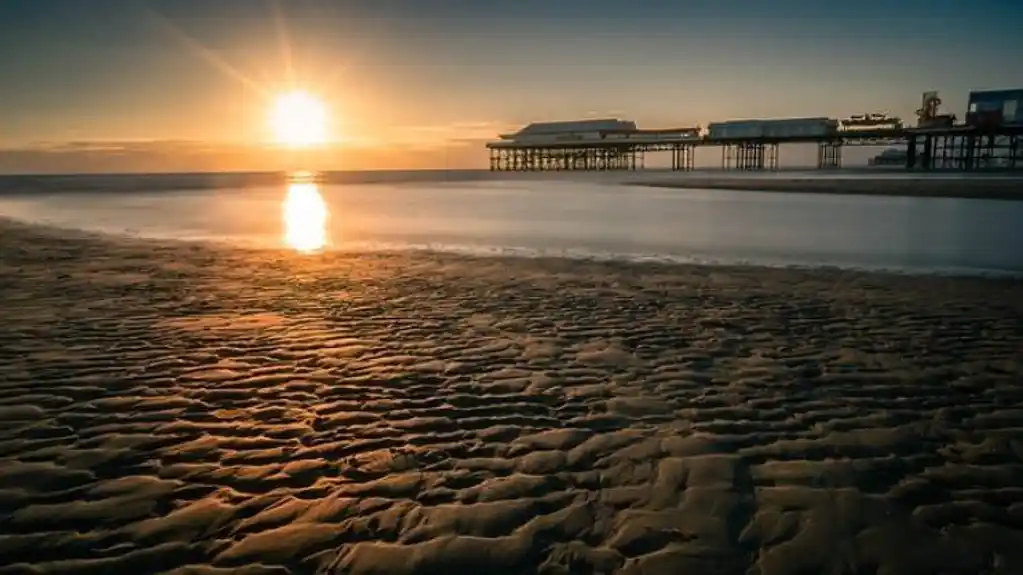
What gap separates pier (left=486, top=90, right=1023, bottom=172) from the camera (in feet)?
248

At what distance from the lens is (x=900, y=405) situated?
579cm

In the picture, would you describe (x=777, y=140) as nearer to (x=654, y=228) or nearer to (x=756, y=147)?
(x=756, y=147)

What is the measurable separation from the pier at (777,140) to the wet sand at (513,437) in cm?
8316

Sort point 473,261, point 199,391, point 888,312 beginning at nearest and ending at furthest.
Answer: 1. point 199,391
2. point 888,312
3. point 473,261

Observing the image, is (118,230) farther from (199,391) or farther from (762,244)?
(762,244)

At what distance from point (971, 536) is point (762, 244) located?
49.9ft

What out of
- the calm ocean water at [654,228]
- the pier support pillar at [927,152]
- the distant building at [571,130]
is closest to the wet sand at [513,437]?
A: the calm ocean water at [654,228]

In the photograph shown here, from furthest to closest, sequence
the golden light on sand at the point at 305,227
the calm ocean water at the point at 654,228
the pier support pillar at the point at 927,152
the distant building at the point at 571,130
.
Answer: the distant building at the point at 571,130 → the pier support pillar at the point at 927,152 → the golden light on sand at the point at 305,227 → the calm ocean water at the point at 654,228

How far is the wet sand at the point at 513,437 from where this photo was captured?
3.67m

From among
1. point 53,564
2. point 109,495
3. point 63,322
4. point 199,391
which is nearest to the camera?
point 53,564

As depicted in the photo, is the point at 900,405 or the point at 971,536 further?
the point at 900,405

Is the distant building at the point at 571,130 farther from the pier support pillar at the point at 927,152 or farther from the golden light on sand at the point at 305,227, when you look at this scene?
the golden light on sand at the point at 305,227

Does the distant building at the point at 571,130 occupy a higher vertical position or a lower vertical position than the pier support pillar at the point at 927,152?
higher

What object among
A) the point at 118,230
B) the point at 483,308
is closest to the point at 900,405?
the point at 483,308
